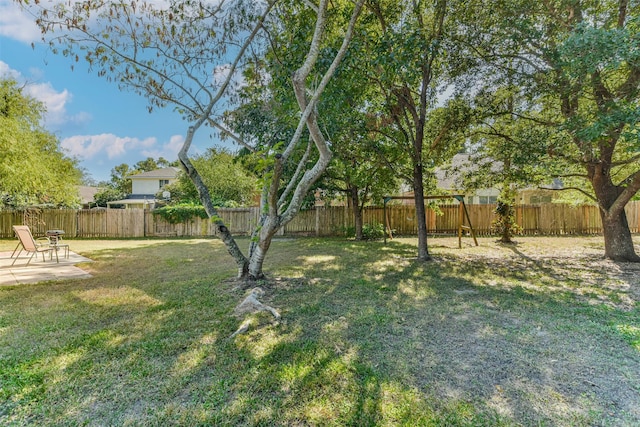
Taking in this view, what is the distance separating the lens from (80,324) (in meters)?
3.39

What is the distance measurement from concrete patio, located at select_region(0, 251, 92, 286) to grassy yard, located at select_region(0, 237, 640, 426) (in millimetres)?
580

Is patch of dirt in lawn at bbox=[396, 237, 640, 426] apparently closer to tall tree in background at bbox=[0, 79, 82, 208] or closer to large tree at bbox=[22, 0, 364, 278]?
large tree at bbox=[22, 0, 364, 278]

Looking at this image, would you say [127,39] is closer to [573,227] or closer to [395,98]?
[395,98]

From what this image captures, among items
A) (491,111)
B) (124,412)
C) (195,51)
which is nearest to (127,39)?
(195,51)

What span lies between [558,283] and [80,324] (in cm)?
703

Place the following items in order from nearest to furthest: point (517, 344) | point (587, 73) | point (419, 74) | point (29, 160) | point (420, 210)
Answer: point (517, 344)
point (587, 73)
point (419, 74)
point (420, 210)
point (29, 160)

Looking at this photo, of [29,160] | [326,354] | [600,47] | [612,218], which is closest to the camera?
[326,354]

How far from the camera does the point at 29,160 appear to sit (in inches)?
405

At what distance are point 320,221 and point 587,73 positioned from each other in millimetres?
11214

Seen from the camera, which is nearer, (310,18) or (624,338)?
(624,338)

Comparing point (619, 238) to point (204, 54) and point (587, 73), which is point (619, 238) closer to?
point (587, 73)

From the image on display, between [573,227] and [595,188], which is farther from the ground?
[595,188]

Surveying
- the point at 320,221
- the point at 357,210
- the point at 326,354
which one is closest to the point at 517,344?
the point at 326,354

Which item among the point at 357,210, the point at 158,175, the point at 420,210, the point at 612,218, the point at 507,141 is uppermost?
the point at 158,175
